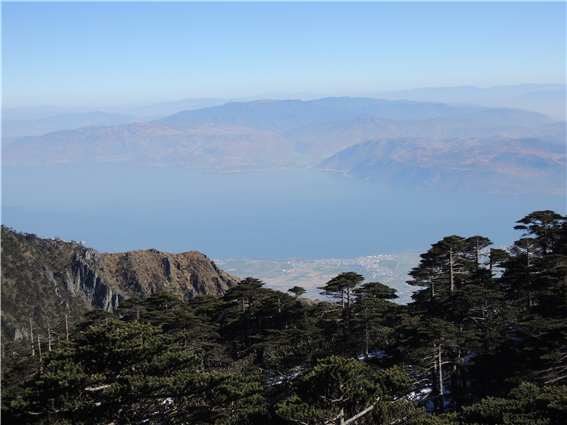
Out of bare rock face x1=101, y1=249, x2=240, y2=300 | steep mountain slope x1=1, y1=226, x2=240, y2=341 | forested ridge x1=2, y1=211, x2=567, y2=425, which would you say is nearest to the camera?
forested ridge x1=2, y1=211, x2=567, y2=425

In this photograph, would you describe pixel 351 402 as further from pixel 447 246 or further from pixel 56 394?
pixel 447 246

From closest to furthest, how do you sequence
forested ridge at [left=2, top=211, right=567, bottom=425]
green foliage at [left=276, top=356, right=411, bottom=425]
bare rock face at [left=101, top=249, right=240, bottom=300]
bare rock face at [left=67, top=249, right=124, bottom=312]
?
1. green foliage at [left=276, top=356, right=411, bottom=425]
2. forested ridge at [left=2, top=211, right=567, bottom=425]
3. bare rock face at [left=67, top=249, right=124, bottom=312]
4. bare rock face at [left=101, top=249, right=240, bottom=300]

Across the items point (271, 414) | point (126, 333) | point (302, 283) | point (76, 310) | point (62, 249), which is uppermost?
point (126, 333)

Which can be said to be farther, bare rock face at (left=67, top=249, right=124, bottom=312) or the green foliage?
bare rock face at (left=67, top=249, right=124, bottom=312)

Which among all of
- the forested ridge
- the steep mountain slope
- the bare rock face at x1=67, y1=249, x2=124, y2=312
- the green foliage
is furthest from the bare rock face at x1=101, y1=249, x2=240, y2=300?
the green foliage

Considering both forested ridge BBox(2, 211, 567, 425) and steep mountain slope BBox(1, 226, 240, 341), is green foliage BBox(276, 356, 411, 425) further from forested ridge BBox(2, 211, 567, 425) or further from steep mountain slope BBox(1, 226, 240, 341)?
steep mountain slope BBox(1, 226, 240, 341)

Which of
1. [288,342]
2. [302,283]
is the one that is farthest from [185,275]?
[302,283]
